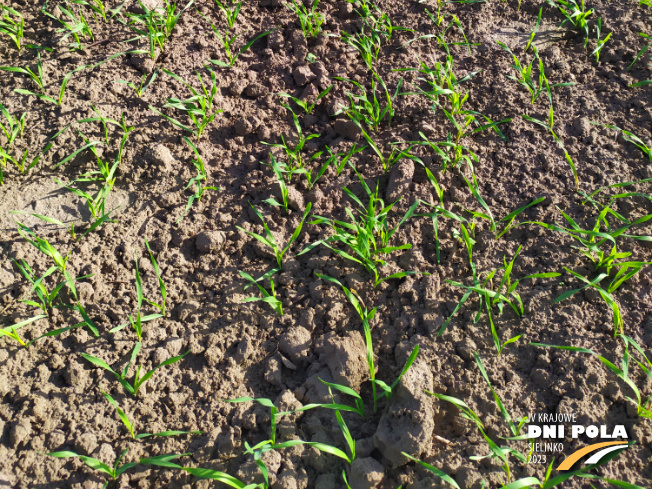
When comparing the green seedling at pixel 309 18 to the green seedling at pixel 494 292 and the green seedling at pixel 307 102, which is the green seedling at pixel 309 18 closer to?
the green seedling at pixel 307 102

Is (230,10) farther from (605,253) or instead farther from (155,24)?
(605,253)

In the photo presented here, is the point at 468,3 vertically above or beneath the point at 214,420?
above

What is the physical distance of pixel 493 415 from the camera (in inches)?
68.1

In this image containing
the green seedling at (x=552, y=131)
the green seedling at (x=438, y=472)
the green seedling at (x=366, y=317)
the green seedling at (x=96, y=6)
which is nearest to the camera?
the green seedling at (x=438, y=472)

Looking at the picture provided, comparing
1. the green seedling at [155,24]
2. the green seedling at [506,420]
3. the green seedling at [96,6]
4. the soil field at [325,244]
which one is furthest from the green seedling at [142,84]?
the green seedling at [506,420]

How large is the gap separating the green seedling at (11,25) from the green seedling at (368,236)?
6.93 ft

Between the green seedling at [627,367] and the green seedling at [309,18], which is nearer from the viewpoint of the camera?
the green seedling at [627,367]

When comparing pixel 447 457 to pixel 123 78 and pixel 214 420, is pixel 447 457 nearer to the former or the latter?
pixel 214 420

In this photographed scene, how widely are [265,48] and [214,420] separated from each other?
7.19 feet

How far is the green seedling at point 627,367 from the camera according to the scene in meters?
1.66

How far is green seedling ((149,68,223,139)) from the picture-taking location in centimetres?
246

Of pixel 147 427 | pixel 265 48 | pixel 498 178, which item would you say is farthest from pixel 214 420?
pixel 265 48

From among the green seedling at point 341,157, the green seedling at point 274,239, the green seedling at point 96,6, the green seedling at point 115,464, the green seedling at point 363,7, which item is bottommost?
the green seedling at point 115,464

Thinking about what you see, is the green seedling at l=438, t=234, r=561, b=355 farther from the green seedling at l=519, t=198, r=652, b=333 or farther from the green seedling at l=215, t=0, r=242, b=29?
the green seedling at l=215, t=0, r=242, b=29
